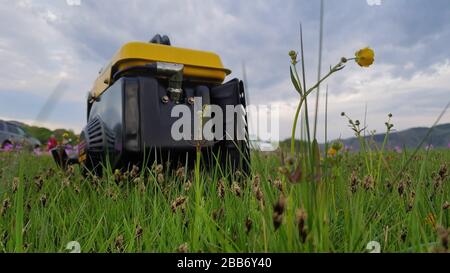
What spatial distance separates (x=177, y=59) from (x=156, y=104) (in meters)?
0.43

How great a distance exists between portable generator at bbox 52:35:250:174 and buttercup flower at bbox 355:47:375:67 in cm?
108

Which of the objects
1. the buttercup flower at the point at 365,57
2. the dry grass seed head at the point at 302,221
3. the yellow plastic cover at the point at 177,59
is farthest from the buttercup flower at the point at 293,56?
the yellow plastic cover at the point at 177,59

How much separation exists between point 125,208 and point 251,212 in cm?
71

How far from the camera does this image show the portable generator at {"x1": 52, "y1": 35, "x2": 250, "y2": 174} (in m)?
2.13

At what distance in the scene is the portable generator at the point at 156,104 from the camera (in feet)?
6.98

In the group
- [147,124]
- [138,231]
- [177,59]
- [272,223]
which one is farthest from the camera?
[177,59]

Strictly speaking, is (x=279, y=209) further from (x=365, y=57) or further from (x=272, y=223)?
(x=365, y=57)

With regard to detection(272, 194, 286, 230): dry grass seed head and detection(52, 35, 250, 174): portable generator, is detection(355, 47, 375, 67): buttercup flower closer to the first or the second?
detection(272, 194, 286, 230): dry grass seed head

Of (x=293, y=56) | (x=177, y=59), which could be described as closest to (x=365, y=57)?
(x=293, y=56)

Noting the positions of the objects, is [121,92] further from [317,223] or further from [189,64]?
[317,223]

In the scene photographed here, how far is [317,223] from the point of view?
83 cm

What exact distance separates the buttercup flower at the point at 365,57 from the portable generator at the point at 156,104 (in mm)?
1085

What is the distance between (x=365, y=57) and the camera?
0.96m
